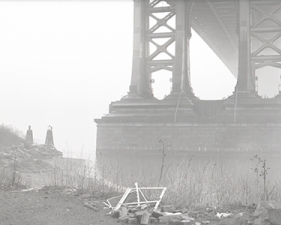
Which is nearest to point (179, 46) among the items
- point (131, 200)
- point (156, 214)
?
point (131, 200)

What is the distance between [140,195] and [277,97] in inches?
822

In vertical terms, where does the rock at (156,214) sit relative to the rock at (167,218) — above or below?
above

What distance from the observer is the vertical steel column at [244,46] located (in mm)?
31372

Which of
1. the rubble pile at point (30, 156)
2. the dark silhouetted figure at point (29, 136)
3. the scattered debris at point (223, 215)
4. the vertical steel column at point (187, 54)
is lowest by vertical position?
the scattered debris at point (223, 215)

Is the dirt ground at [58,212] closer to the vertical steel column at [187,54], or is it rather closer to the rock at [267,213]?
the rock at [267,213]

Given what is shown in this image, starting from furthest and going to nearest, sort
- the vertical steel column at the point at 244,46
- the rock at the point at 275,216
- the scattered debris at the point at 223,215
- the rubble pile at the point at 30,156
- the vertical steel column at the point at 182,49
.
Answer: the vertical steel column at the point at 182,49 → the vertical steel column at the point at 244,46 → the rubble pile at the point at 30,156 → the scattered debris at the point at 223,215 → the rock at the point at 275,216

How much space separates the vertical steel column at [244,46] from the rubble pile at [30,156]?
13385 millimetres

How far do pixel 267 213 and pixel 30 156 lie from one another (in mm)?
17884

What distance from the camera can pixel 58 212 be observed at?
9781 mm

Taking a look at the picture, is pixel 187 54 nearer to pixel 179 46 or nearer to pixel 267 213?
pixel 179 46

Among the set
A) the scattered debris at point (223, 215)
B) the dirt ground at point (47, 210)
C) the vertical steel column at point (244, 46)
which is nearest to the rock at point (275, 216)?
the scattered debris at point (223, 215)

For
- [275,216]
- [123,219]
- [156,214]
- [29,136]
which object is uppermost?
[29,136]

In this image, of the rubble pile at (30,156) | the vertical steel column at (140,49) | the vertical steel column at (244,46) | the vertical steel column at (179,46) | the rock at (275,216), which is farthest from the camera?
the vertical steel column at (140,49)

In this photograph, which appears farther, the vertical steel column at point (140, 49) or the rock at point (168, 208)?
the vertical steel column at point (140, 49)
